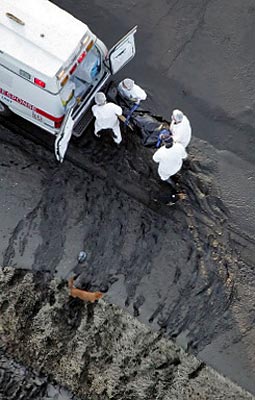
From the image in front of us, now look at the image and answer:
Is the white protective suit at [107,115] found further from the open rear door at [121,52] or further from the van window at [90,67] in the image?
the open rear door at [121,52]

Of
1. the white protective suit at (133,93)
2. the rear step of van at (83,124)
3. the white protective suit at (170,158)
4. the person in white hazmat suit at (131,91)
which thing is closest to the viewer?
the white protective suit at (170,158)

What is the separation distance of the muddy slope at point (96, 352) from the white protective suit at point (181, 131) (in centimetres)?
303

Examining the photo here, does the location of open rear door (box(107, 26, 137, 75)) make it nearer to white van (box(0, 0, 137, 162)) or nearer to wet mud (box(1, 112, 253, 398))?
white van (box(0, 0, 137, 162))

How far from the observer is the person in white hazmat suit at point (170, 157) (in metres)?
11.9

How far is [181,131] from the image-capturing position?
12016 millimetres

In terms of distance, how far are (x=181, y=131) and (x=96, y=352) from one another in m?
3.88

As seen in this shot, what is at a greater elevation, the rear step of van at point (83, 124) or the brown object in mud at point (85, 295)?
the rear step of van at point (83, 124)

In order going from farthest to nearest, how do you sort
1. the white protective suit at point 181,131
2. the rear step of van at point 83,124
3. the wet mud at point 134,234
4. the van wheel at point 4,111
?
the rear step of van at point 83,124, the van wheel at point 4,111, the wet mud at point 134,234, the white protective suit at point 181,131

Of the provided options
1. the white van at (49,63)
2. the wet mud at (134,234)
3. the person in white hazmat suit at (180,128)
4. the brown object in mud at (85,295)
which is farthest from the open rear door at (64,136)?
the brown object in mud at (85,295)

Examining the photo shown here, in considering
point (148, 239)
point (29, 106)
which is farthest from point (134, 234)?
point (29, 106)

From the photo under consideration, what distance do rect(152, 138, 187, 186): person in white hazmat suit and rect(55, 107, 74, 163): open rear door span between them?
148cm

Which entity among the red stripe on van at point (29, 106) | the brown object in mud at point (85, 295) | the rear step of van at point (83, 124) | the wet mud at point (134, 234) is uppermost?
the rear step of van at point (83, 124)

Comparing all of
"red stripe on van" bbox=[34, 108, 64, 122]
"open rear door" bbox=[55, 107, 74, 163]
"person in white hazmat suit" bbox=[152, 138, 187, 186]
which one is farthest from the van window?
"person in white hazmat suit" bbox=[152, 138, 187, 186]

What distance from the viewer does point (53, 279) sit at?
12195 mm
